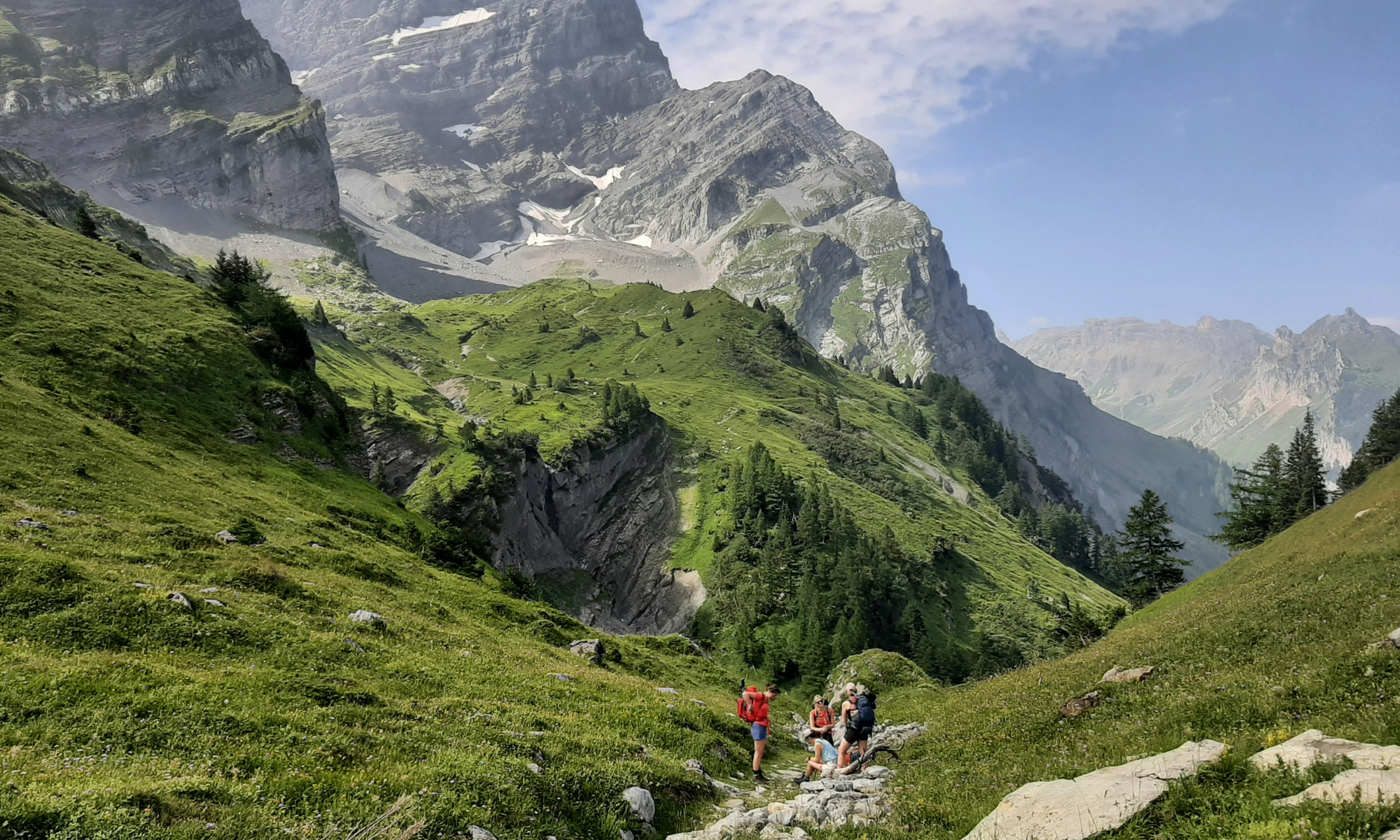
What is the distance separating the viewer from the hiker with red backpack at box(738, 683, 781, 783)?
73.8 feet

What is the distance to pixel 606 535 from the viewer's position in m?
130

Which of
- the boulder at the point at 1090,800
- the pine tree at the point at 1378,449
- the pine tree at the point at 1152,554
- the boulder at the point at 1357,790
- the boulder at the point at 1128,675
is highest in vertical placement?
the pine tree at the point at 1378,449

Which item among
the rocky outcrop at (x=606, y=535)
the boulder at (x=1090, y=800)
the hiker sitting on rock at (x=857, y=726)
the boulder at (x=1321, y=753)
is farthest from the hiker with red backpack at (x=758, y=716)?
the rocky outcrop at (x=606, y=535)

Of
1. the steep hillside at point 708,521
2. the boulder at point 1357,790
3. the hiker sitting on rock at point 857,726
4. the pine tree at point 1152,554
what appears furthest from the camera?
the steep hillside at point 708,521

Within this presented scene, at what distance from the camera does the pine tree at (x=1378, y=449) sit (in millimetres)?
103688

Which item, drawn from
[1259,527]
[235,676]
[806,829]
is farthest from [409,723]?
[1259,527]

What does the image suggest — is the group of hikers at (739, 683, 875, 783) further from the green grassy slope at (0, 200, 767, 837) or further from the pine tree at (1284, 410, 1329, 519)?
the pine tree at (1284, 410, 1329, 519)

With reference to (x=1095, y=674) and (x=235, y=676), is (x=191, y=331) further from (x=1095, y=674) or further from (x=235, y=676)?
(x=1095, y=674)

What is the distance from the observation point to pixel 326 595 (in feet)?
86.7

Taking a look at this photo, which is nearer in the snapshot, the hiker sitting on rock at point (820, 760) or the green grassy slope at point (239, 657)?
the green grassy slope at point (239, 657)

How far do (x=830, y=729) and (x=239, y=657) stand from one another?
19.3 meters

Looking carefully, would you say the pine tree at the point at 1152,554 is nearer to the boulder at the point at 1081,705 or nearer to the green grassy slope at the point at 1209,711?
the green grassy slope at the point at 1209,711

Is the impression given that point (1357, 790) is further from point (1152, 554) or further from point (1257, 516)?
point (1257, 516)

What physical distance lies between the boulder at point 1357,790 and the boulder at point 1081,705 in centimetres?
1086
